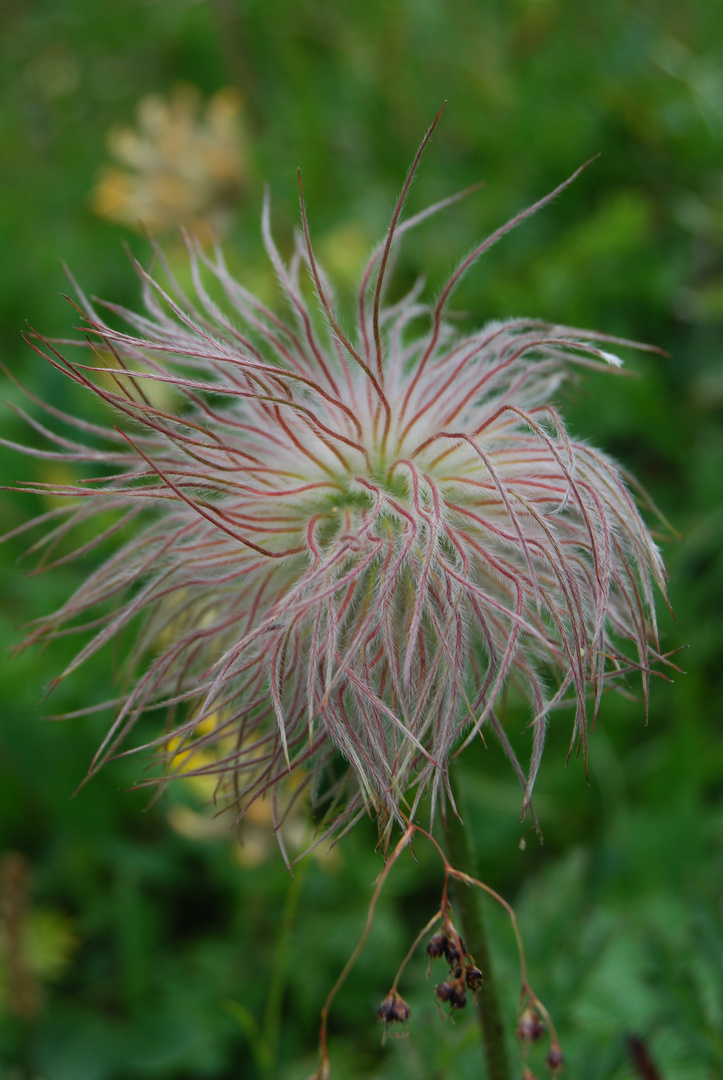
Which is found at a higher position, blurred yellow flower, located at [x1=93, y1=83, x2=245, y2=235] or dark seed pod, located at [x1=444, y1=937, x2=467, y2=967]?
blurred yellow flower, located at [x1=93, y1=83, x2=245, y2=235]

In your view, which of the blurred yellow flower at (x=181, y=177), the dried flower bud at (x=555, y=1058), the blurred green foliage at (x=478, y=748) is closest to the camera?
the dried flower bud at (x=555, y=1058)

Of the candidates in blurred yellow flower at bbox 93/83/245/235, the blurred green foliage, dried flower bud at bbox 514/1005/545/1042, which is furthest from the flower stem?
blurred yellow flower at bbox 93/83/245/235

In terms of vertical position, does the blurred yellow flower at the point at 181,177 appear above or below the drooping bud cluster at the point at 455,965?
above

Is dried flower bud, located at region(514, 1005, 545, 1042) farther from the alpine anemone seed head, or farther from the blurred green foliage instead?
the blurred green foliage

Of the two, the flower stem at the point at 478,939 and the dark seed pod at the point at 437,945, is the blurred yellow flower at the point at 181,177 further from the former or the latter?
the dark seed pod at the point at 437,945

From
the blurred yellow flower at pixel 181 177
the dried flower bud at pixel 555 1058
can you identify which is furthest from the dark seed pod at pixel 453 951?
the blurred yellow flower at pixel 181 177

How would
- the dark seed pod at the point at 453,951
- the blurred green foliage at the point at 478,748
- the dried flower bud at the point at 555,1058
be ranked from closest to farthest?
the dark seed pod at the point at 453,951, the dried flower bud at the point at 555,1058, the blurred green foliage at the point at 478,748

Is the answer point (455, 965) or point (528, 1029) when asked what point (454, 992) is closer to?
point (455, 965)

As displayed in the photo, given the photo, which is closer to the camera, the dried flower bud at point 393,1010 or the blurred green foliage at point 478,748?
the dried flower bud at point 393,1010
